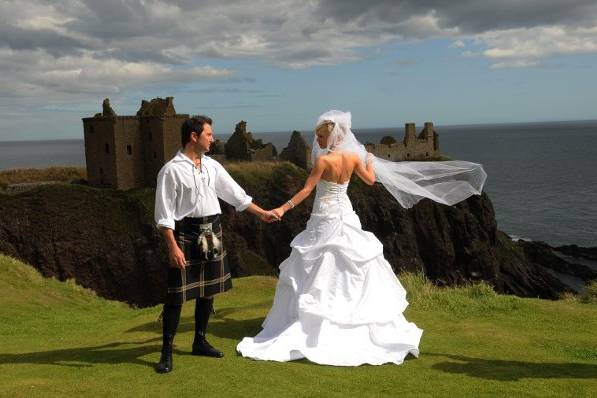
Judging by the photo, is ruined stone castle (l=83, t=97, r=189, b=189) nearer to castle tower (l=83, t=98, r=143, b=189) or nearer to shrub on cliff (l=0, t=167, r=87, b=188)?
castle tower (l=83, t=98, r=143, b=189)

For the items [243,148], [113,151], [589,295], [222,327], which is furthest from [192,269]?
[243,148]

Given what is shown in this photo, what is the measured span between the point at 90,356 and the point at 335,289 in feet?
11.9

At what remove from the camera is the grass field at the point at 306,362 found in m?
6.39

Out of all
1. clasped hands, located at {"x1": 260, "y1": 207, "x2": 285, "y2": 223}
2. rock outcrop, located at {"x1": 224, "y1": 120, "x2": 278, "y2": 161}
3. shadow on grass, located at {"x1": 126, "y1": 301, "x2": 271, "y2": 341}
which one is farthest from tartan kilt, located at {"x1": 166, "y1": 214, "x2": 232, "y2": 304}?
rock outcrop, located at {"x1": 224, "y1": 120, "x2": 278, "y2": 161}

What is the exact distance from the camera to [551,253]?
185 ft

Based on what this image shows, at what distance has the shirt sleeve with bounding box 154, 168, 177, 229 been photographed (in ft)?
21.9

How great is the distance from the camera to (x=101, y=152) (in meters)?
43.1

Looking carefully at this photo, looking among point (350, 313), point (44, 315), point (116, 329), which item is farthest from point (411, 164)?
point (44, 315)

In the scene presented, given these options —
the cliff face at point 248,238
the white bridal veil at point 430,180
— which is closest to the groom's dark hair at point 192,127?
the white bridal veil at point 430,180

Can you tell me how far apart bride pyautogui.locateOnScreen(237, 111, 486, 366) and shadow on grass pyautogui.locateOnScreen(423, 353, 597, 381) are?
2.10 ft

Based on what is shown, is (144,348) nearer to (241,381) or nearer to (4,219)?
(241,381)

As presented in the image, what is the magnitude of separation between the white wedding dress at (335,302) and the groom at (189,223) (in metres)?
1.23

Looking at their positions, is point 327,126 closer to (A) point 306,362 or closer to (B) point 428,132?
(A) point 306,362

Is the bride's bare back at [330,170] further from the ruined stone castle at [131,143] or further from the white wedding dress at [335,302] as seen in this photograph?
the ruined stone castle at [131,143]
